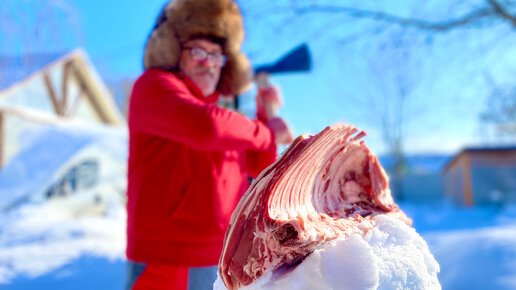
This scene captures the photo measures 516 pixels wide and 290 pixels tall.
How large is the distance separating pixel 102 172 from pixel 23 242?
11.0 feet

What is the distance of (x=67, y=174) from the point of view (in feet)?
25.7

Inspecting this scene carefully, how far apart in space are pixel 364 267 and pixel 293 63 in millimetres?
913

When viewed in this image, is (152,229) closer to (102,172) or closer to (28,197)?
(28,197)

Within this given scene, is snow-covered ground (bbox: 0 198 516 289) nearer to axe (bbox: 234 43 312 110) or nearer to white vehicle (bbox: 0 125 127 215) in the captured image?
white vehicle (bbox: 0 125 127 215)

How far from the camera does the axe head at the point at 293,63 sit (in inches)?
54.6

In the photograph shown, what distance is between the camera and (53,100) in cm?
1115

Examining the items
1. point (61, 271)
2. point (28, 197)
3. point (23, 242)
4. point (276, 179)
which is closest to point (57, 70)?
point (28, 197)

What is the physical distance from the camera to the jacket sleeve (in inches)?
39.9

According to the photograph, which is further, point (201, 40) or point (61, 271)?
point (61, 271)

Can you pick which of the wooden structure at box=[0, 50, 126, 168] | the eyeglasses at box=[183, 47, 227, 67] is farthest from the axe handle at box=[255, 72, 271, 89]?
the wooden structure at box=[0, 50, 126, 168]

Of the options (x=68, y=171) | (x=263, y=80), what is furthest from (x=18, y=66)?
(x=263, y=80)

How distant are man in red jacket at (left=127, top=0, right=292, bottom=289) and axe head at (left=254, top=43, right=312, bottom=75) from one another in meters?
0.14

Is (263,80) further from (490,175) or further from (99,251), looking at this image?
(490,175)

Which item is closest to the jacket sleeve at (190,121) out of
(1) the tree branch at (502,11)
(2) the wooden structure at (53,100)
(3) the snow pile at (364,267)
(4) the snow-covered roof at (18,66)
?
(3) the snow pile at (364,267)
